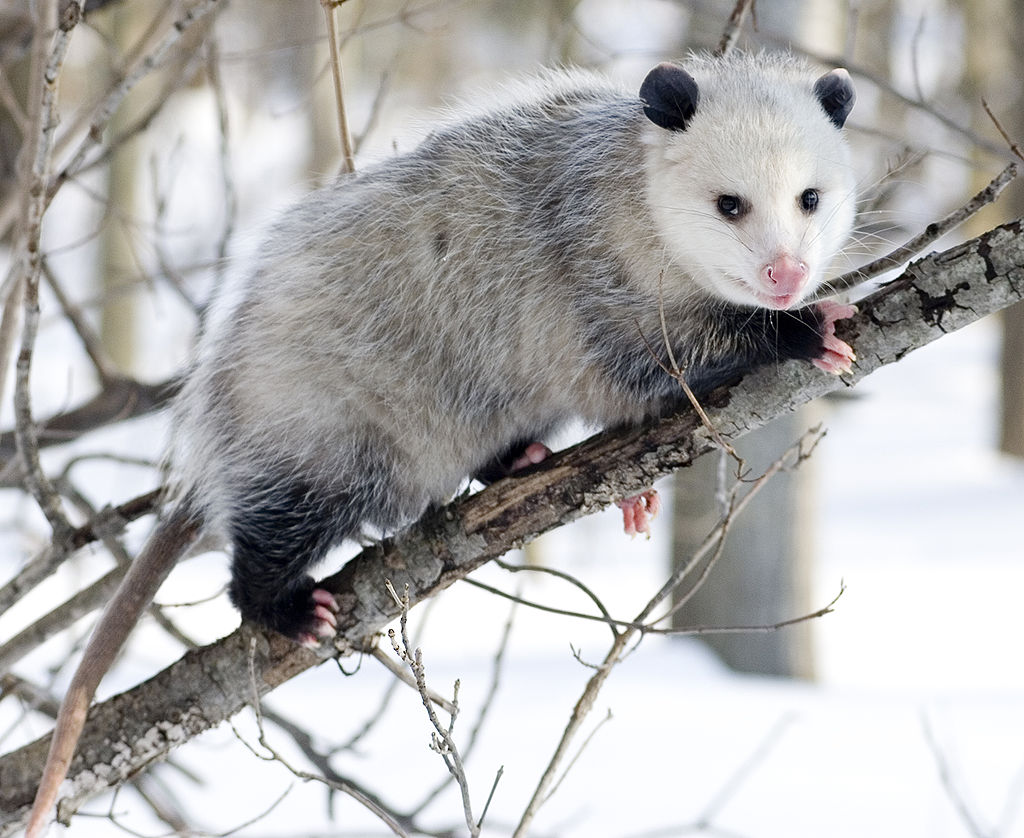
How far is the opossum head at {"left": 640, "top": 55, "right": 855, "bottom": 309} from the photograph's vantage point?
65.1 inches

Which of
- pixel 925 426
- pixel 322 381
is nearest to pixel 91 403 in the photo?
pixel 322 381

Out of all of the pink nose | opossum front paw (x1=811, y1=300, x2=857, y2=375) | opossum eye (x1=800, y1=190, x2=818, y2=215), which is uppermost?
opossum eye (x1=800, y1=190, x2=818, y2=215)

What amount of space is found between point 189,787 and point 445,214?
2.34 metres

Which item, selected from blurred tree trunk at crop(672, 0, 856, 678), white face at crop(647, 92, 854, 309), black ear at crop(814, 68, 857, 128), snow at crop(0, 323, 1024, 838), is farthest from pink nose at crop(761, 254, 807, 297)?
blurred tree trunk at crop(672, 0, 856, 678)

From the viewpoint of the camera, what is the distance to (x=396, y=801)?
10.1ft

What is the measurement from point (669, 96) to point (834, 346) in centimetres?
47

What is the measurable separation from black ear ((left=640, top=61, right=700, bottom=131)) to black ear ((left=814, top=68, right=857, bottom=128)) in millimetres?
221

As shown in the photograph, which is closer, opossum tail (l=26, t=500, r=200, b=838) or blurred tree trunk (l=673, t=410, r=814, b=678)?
opossum tail (l=26, t=500, r=200, b=838)

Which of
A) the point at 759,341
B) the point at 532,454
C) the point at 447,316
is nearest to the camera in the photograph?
the point at 759,341

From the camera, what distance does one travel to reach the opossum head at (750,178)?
65.1 inches

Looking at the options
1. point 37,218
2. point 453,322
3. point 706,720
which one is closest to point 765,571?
point 706,720

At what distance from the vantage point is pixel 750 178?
1690 mm

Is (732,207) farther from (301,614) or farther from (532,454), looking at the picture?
(301,614)

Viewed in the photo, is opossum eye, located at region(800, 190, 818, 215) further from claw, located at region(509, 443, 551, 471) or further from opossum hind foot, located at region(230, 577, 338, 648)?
opossum hind foot, located at region(230, 577, 338, 648)
